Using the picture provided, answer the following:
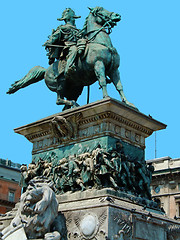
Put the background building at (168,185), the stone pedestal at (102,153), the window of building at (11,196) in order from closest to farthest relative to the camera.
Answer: the stone pedestal at (102,153), the background building at (168,185), the window of building at (11,196)

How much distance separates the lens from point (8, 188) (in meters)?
51.8

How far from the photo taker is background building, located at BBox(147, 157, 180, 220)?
4234 centimetres

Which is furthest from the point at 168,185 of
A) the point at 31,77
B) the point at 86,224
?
the point at 86,224

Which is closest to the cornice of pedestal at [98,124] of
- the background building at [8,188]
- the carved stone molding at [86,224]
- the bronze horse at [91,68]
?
the bronze horse at [91,68]

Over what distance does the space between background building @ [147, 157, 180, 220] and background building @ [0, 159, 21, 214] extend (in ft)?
53.3

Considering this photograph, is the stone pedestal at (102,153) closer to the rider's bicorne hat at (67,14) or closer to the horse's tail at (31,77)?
the horse's tail at (31,77)

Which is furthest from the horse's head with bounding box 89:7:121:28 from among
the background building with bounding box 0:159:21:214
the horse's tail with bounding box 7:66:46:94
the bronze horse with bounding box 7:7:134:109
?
the background building with bounding box 0:159:21:214

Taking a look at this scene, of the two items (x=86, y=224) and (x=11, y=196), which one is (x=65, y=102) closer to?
(x=86, y=224)

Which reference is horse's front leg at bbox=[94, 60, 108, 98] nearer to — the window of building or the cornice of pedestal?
the cornice of pedestal

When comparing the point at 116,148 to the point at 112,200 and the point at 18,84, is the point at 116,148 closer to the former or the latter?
the point at 112,200

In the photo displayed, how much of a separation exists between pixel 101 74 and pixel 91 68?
60 cm

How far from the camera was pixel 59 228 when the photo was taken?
1304cm

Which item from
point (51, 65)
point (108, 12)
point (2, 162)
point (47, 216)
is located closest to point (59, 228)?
point (47, 216)

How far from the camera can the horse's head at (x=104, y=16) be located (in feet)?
50.8
